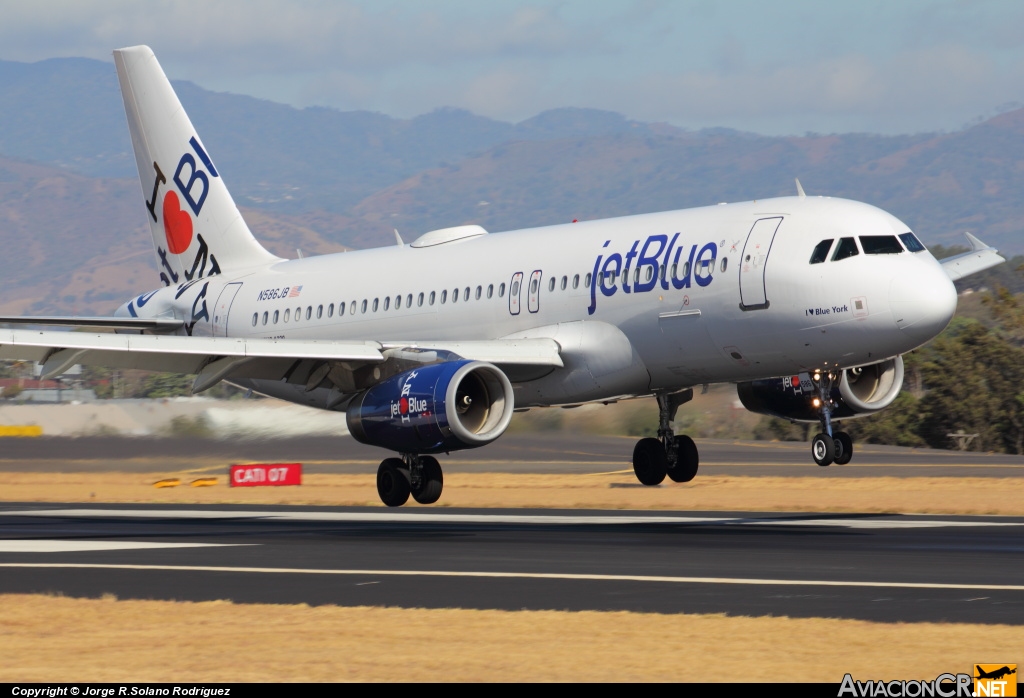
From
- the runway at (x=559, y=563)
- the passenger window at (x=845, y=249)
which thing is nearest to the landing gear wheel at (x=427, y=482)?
the runway at (x=559, y=563)

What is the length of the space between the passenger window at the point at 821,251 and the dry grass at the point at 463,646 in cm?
1388

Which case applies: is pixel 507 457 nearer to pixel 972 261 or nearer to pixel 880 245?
pixel 972 261

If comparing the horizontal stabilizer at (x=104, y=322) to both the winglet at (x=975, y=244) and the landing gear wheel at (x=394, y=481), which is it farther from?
the winglet at (x=975, y=244)

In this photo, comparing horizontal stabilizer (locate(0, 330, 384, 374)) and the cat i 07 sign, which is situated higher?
horizontal stabilizer (locate(0, 330, 384, 374))

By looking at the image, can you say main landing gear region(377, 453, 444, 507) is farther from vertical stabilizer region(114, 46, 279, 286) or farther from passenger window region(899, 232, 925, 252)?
vertical stabilizer region(114, 46, 279, 286)

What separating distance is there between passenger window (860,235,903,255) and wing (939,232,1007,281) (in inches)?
196

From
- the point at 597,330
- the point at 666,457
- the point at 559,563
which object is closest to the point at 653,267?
the point at 597,330

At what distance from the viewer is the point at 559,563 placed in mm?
23891

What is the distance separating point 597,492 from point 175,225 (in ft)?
56.3

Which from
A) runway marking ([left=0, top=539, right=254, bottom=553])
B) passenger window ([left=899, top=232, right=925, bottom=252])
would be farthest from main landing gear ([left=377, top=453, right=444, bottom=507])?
passenger window ([left=899, top=232, right=925, bottom=252])

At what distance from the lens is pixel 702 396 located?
39219 mm

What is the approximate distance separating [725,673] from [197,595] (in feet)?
27.8

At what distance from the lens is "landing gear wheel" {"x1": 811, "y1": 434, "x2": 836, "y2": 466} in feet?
98.0

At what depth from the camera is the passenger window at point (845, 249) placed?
97.9 ft
